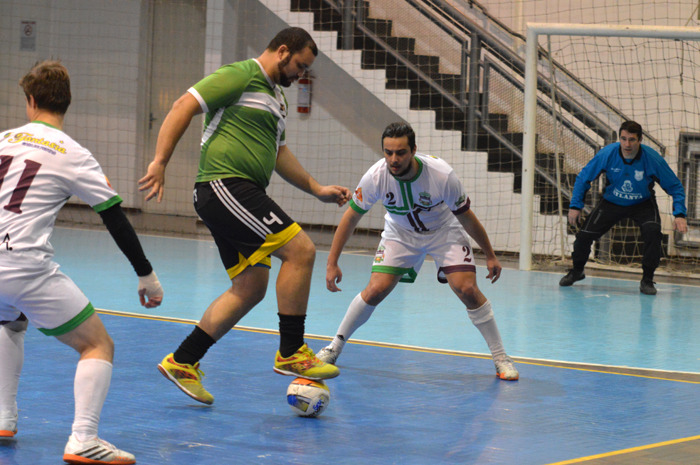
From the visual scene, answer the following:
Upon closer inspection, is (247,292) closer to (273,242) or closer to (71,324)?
(273,242)

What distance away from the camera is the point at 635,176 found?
885cm

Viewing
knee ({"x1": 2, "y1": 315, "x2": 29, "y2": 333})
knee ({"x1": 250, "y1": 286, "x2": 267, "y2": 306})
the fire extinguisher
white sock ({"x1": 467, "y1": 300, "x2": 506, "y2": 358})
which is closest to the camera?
knee ({"x1": 2, "y1": 315, "x2": 29, "y2": 333})

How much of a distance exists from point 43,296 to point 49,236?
22 centimetres

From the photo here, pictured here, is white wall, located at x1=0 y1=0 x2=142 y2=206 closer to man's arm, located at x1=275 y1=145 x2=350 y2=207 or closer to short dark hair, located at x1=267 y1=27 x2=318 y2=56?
man's arm, located at x1=275 y1=145 x2=350 y2=207

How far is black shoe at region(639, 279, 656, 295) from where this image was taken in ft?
28.7

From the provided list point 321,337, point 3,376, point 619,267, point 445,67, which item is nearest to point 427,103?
point 445,67

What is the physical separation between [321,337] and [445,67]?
24.9 feet

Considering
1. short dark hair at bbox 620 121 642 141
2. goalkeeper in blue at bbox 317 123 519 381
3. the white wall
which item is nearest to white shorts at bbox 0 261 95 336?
goalkeeper in blue at bbox 317 123 519 381

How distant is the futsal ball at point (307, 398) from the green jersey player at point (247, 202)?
6 cm

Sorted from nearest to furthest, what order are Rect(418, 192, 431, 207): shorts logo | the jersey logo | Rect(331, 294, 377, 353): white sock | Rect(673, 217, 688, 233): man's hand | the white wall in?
1. the jersey logo
2. Rect(418, 192, 431, 207): shorts logo
3. Rect(331, 294, 377, 353): white sock
4. Rect(673, 217, 688, 233): man's hand
5. the white wall

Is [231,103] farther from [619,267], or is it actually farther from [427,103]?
[427,103]

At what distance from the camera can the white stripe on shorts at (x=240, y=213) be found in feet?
13.1

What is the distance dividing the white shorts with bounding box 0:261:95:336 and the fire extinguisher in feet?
35.5

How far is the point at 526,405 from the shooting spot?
4355 millimetres
